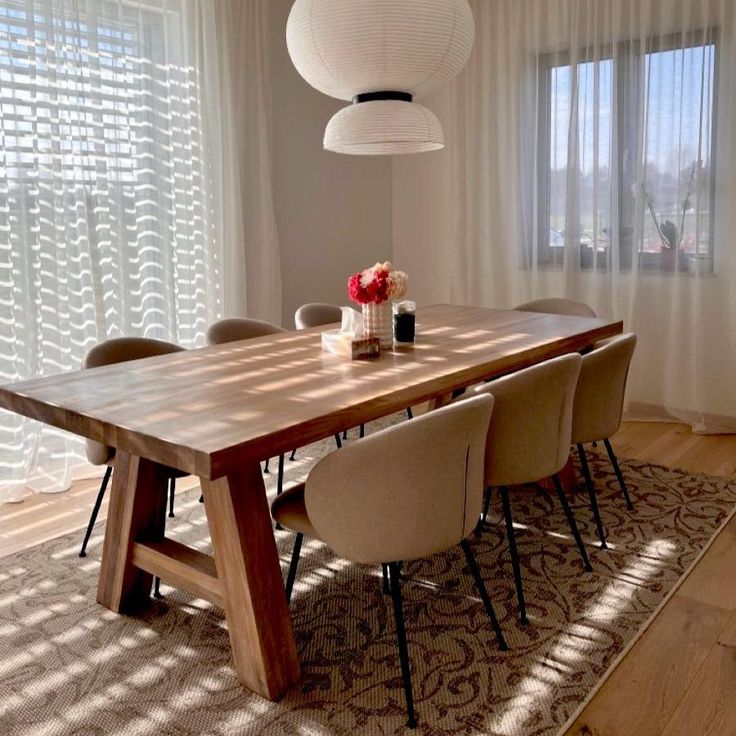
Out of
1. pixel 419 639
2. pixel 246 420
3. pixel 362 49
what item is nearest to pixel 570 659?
pixel 419 639

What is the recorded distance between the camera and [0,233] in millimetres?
3473

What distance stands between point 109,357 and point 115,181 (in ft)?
4.22

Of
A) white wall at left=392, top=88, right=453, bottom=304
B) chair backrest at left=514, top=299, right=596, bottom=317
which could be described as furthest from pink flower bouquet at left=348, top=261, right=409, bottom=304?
white wall at left=392, top=88, right=453, bottom=304

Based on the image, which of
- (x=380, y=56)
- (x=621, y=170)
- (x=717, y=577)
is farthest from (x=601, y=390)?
(x=621, y=170)

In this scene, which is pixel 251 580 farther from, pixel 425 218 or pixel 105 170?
pixel 425 218

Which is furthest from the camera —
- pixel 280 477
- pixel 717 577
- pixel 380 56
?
pixel 280 477

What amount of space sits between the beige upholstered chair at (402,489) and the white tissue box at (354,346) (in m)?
0.80

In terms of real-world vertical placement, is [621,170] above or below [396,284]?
above

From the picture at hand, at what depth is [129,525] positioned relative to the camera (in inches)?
96.7

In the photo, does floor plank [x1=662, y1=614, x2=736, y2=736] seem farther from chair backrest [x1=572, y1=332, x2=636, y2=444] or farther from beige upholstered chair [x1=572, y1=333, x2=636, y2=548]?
chair backrest [x1=572, y1=332, x2=636, y2=444]

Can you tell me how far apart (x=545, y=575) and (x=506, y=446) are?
62 centimetres

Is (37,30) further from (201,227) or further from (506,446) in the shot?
(506,446)

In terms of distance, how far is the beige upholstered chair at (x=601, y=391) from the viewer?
2.79 metres

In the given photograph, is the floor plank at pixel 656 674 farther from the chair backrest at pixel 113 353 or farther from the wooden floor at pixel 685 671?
the chair backrest at pixel 113 353
